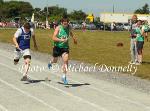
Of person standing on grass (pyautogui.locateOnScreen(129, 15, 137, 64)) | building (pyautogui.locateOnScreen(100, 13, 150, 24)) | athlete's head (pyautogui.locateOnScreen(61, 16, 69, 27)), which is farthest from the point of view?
building (pyautogui.locateOnScreen(100, 13, 150, 24))

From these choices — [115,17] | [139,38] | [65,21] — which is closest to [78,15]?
[115,17]

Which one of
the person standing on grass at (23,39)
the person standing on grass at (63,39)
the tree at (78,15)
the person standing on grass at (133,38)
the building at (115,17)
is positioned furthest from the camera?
the tree at (78,15)

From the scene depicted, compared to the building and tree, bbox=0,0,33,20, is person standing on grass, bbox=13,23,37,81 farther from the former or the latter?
tree, bbox=0,0,33,20

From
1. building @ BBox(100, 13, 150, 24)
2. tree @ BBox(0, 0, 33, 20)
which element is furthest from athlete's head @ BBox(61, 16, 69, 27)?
tree @ BBox(0, 0, 33, 20)

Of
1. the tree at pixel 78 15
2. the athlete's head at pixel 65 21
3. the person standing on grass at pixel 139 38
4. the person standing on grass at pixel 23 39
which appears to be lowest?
the tree at pixel 78 15

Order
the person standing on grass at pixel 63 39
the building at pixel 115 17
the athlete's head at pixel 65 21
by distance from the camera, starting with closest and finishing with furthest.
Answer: the athlete's head at pixel 65 21 < the person standing on grass at pixel 63 39 < the building at pixel 115 17

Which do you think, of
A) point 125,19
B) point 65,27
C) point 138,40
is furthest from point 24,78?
point 125,19

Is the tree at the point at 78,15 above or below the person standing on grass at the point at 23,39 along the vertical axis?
below

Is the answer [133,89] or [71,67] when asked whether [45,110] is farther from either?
[71,67]

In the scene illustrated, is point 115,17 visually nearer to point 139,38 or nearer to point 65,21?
point 139,38

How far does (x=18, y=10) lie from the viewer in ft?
434

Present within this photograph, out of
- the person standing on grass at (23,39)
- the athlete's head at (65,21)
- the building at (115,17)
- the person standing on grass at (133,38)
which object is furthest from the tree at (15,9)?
the athlete's head at (65,21)

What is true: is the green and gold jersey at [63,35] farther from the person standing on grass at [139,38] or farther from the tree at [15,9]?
the tree at [15,9]

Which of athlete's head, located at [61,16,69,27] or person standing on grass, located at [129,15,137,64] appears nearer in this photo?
athlete's head, located at [61,16,69,27]
